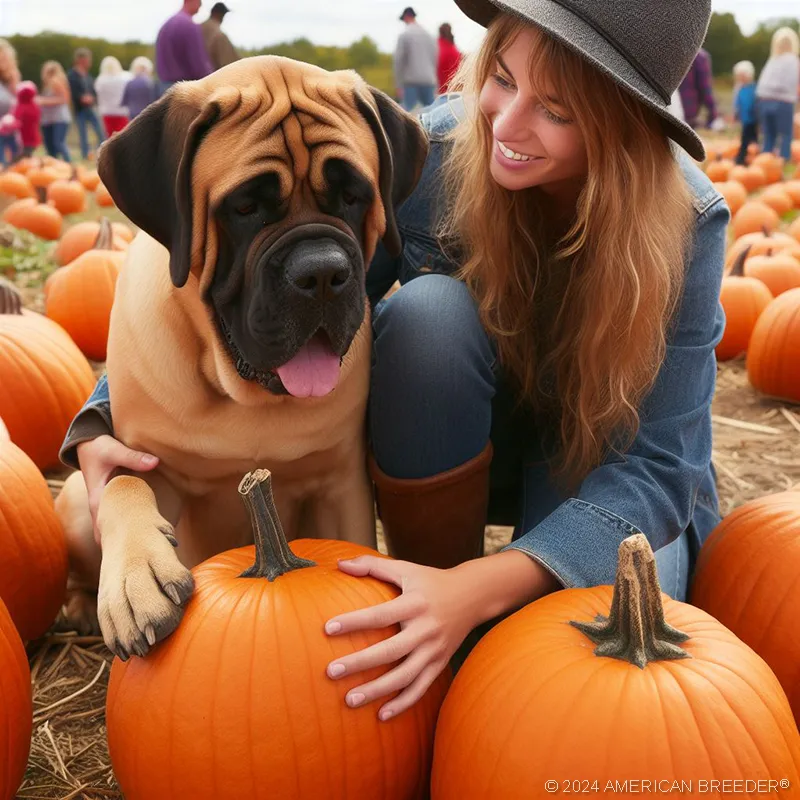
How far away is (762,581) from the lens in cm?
172

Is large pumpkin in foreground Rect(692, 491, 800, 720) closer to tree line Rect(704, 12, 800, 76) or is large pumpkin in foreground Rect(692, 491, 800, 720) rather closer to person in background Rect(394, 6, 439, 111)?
person in background Rect(394, 6, 439, 111)

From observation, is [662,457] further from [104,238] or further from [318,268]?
[104,238]

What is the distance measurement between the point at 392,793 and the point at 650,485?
28.7 inches

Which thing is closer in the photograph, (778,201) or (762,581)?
(762,581)

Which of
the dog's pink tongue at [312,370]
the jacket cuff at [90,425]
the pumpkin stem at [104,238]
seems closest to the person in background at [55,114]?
the pumpkin stem at [104,238]

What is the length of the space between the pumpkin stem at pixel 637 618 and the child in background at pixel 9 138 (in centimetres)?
1285

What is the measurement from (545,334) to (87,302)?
2449 millimetres

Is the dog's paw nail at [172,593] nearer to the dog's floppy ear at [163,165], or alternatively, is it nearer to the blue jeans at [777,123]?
the dog's floppy ear at [163,165]

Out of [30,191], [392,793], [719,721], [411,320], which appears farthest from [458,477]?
[30,191]

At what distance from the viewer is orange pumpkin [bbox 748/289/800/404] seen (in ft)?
11.2

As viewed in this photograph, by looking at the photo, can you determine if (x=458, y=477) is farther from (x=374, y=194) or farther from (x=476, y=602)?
(x=374, y=194)

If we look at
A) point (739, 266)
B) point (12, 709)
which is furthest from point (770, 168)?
point (12, 709)

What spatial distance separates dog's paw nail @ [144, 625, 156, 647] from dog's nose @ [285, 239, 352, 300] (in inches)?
23.6

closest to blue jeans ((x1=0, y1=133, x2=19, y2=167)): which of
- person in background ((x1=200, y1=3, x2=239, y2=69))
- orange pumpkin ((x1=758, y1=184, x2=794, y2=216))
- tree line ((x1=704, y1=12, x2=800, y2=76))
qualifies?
person in background ((x1=200, y1=3, x2=239, y2=69))
